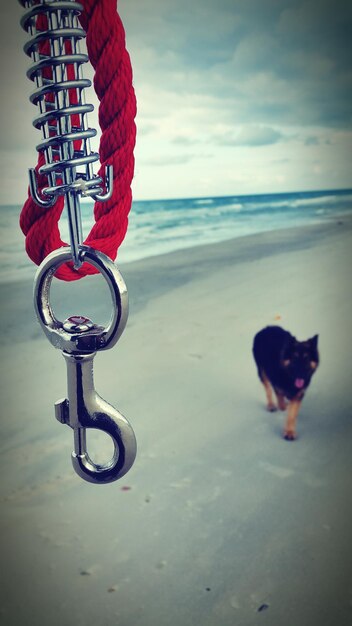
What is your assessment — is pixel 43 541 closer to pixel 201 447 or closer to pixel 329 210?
pixel 201 447

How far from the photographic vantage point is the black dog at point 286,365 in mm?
1925

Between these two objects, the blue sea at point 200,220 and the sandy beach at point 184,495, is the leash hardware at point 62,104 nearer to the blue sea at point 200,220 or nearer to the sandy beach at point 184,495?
the sandy beach at point 184,495

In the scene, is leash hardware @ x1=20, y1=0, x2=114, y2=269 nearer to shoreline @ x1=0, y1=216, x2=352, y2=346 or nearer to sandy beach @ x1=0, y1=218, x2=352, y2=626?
sandy beach @ x1=0, y1=218, x2=352, y2=626

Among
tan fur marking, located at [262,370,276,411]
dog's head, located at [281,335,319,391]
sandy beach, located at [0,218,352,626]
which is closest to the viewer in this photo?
sandy beach, located at [0,218,352,626]

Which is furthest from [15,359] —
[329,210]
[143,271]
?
[329,210]

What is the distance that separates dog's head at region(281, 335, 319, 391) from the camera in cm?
192

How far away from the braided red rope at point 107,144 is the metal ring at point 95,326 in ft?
0.07

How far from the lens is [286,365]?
6.46ft

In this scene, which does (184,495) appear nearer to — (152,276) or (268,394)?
(268,394)

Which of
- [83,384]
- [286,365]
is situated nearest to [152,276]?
[286,365]

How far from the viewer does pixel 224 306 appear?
3805 mm

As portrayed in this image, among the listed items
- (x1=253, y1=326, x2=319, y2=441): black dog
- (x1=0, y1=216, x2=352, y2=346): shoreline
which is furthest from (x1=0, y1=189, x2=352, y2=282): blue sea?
(x1=253, y1=326, x2=319, y2=441): black dog

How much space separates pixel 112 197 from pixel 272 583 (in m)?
1.28

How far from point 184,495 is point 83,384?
4.57 feet
